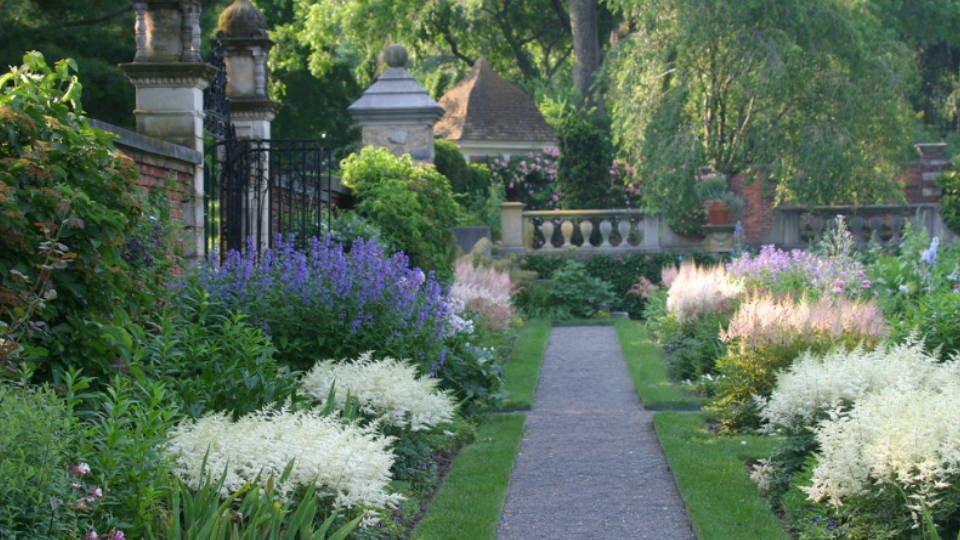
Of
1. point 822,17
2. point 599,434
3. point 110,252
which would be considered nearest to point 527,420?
point 599,434

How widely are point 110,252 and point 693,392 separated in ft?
19.4

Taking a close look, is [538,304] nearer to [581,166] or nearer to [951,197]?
[581,166]

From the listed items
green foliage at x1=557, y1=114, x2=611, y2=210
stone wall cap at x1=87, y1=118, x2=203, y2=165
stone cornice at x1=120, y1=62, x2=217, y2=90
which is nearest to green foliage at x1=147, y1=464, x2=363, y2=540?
stone wall cap at x1=87, y1=118, x2=203, y2=165

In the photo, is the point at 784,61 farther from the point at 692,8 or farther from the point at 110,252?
the point at 110,252

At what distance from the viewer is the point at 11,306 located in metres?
3.57

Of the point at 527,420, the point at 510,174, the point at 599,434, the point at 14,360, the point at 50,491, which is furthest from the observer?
the point at 510,174

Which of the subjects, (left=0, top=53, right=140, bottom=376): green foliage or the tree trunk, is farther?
the tree trunk

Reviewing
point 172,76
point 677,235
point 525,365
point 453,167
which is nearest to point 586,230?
point 677,235

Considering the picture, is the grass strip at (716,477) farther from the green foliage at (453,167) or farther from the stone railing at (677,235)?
the stone railing at (677,235)

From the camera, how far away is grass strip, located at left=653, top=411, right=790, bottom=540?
15.2ft

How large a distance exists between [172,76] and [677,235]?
12347mm

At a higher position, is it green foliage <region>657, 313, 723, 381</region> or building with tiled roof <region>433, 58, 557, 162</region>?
building with tiled roof <region>433, 58, 557, 162</region>

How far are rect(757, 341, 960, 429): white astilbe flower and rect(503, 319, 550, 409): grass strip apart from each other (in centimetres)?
298

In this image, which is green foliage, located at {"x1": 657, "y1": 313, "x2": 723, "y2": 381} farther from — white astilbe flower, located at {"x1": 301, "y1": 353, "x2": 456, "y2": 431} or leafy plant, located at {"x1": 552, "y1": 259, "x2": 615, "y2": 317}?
leafy plant, located at {"x1": 552, "y1": 259, "x2": 615, "y2": 317}
